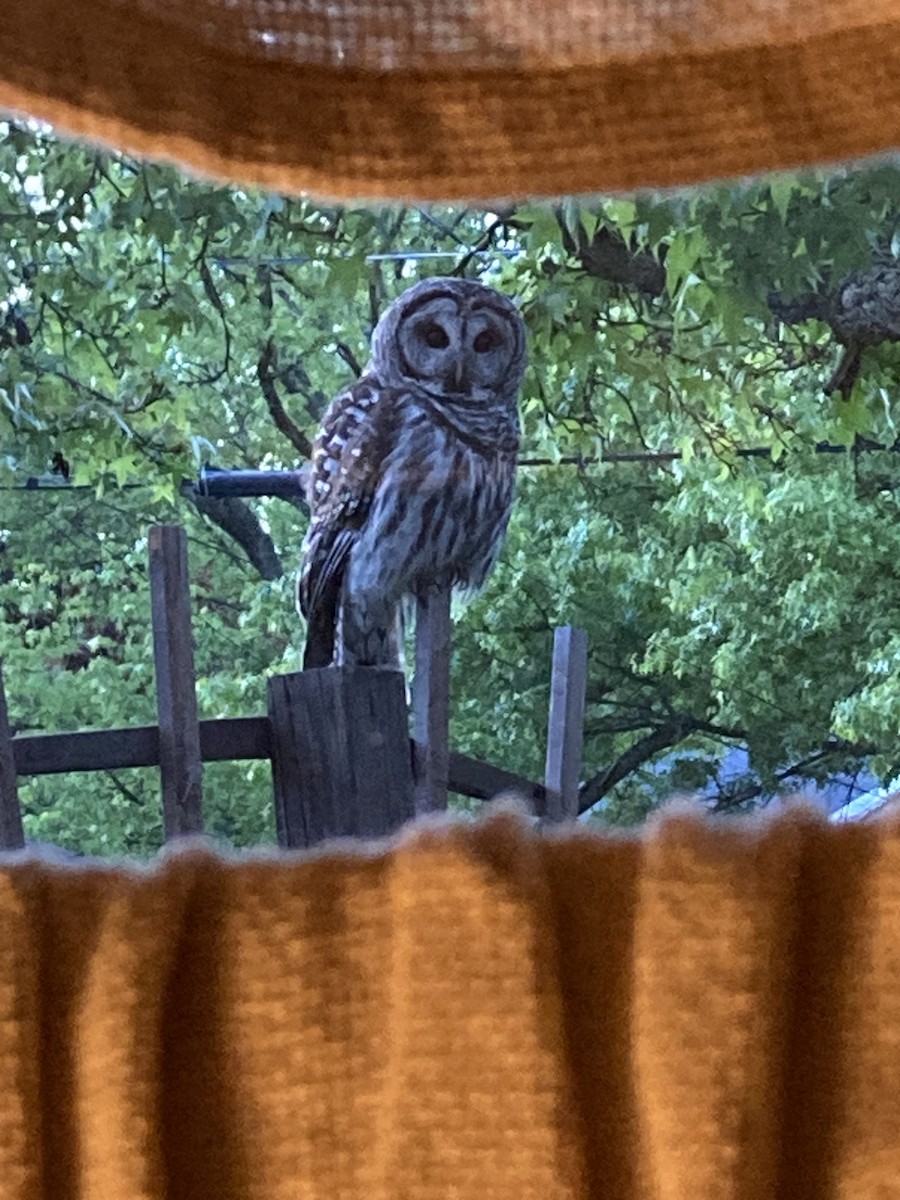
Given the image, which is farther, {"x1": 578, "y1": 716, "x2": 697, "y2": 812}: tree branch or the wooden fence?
{"x1": 578, "y1": 716, "x2": 697, "y2": 812}: tree branch

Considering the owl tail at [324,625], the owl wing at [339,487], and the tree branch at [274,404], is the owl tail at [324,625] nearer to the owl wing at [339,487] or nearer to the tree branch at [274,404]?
the owl wing at [339,487]

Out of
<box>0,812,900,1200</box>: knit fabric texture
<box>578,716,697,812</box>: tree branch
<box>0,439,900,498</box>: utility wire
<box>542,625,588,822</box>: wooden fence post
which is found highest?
<box>0,439,900,498</box>: utility wire

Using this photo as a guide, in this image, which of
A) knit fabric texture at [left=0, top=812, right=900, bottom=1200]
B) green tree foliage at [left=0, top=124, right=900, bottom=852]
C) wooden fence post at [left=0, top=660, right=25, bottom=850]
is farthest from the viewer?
green tree foliage at [left=0, top=124, right=900, bottom=852]

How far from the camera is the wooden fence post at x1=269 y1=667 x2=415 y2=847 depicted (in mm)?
537

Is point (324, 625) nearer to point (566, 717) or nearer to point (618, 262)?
point (566, 717)

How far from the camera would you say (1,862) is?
0.13m

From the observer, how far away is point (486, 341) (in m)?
0.56

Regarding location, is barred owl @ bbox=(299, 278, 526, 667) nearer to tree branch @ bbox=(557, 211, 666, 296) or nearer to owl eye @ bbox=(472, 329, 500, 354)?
owl eye @ bbox=(472, 329, 500, 354)

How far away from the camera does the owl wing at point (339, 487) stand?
0.54 m

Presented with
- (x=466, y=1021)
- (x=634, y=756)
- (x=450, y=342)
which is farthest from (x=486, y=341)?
(x=466, y=1021)

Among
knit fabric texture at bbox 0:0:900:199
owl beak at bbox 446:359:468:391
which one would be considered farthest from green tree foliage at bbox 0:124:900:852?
knit fabric texture at bbox 0:0:900:199

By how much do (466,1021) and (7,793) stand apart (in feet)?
1.34

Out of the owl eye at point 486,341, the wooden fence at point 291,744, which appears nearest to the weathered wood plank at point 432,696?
the wooden fence at point 291,744

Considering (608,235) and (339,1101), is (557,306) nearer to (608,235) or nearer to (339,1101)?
(608,235)
